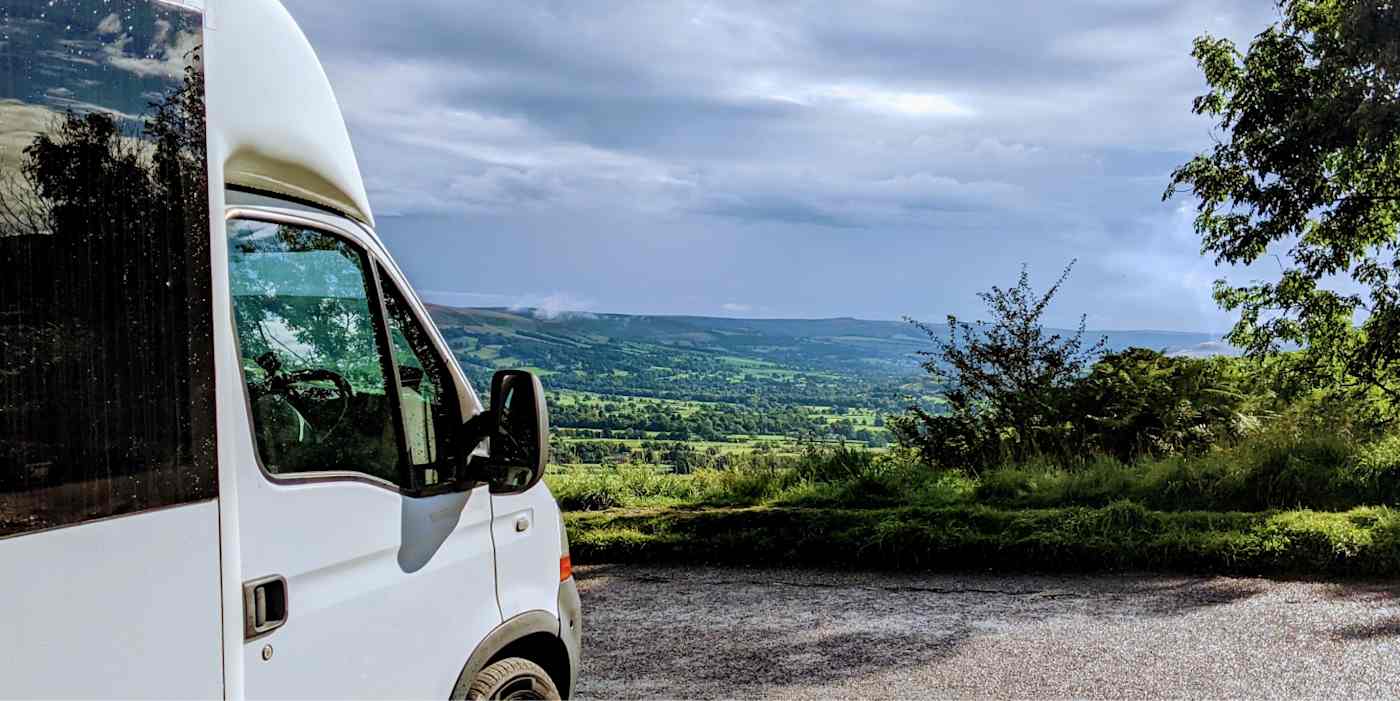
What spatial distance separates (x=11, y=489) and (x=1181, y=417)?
11.6 m

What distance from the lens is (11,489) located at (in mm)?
2064

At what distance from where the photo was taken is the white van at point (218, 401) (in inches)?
85.5

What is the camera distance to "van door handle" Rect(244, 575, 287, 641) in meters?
2.61

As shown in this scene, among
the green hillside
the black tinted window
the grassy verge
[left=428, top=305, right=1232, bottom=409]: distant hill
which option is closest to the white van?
the black tinted window

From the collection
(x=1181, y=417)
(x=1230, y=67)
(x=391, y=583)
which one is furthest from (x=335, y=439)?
(x=1230, y=67)

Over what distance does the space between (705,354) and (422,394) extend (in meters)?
38.9

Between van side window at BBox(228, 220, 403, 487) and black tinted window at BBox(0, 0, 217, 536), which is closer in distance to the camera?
black tinted window at BBox(0, 0, 217, 536)

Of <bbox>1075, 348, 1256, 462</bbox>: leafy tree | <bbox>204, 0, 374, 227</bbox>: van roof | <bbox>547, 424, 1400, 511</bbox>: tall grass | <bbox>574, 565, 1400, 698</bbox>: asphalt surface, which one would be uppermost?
<bbox>204, 0, 374, 227</bbox>: van roof

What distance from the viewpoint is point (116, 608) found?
224 centimetres

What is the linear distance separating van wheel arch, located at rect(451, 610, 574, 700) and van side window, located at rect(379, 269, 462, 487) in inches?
22.7

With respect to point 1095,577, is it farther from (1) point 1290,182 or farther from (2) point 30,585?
(2) point 30,585

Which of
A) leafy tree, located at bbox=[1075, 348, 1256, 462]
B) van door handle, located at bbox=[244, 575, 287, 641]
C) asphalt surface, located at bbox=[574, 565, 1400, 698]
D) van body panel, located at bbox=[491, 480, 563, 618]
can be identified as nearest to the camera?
van door handle, located at bbox=[244, 575, 287, 641]

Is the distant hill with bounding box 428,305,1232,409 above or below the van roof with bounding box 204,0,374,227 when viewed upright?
below

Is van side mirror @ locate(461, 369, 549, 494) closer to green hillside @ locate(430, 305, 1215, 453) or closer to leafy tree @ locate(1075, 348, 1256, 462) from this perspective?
green hillside @ locate(430, 305, 1215, 453)
